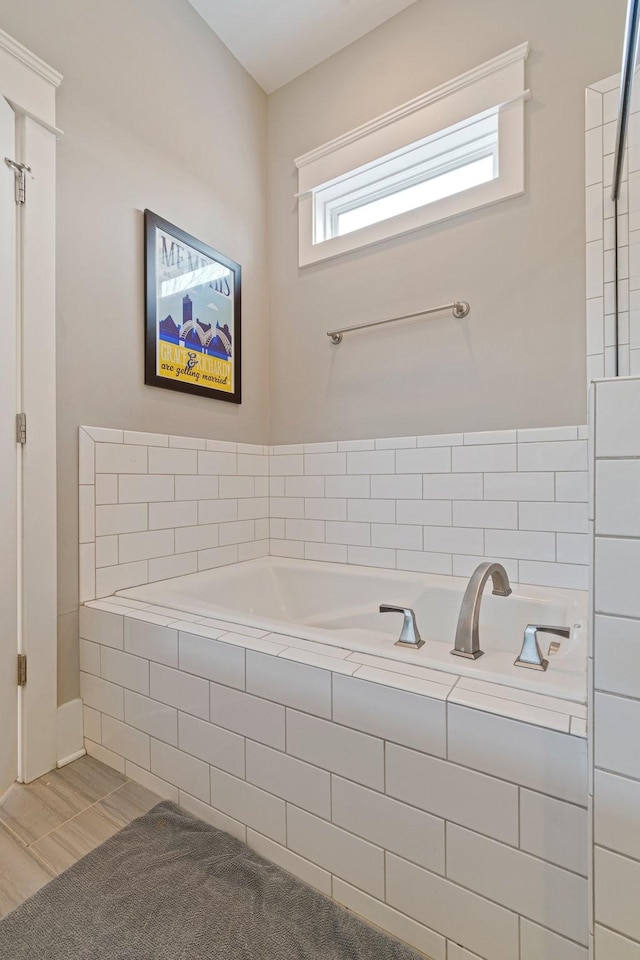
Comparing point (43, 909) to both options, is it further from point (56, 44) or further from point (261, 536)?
point (56, 44)

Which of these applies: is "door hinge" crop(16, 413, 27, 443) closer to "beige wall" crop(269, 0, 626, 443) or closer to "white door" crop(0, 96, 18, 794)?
"white door" crop(0, 96, 18, 794)

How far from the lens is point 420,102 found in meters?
1.86

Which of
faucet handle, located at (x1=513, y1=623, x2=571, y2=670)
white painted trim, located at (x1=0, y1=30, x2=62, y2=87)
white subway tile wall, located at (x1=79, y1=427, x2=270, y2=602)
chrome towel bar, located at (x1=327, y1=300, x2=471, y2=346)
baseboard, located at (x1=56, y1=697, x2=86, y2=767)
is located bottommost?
baseboard, located at (x1=56, y1=697, x2=86, y2=767)

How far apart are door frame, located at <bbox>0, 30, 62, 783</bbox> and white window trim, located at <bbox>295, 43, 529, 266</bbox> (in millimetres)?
1156

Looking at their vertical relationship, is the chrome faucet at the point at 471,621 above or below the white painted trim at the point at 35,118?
below

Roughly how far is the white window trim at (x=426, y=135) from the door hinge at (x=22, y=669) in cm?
206

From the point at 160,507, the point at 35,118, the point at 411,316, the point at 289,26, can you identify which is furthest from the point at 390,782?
the point at 289,26

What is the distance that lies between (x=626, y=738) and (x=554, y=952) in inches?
17.5

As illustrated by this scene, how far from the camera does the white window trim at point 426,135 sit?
5.44 ft

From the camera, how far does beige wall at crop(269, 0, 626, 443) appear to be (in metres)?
1.58

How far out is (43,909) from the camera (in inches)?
35.3

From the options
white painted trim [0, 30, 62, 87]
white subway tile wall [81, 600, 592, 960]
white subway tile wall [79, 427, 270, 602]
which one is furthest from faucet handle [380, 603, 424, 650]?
white painted trim [0, 30, 62, 87]

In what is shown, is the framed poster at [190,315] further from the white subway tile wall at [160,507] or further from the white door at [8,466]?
the white door at [8,466]

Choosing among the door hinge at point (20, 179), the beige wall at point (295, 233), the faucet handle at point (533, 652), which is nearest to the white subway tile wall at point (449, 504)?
the beige wall at point (295, 233)
